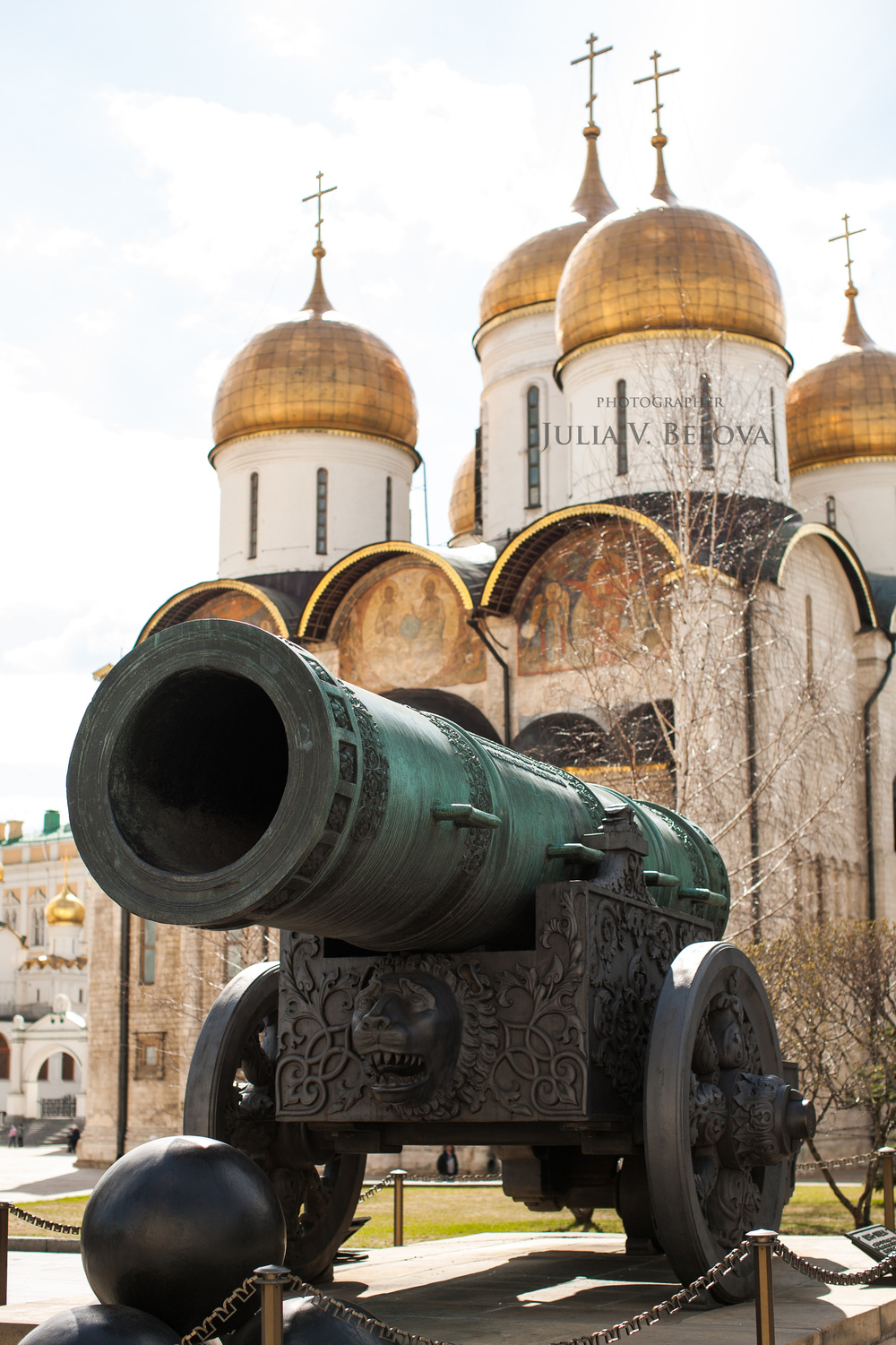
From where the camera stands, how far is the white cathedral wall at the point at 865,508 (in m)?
21.3

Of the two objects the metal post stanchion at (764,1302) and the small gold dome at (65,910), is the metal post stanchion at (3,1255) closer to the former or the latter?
the metal post stanchion at (764,1302)

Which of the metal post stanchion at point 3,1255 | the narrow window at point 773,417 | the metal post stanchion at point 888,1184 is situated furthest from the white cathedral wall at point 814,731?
the metal post stanchion at point 3,1255

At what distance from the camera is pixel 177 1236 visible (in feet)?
12.6

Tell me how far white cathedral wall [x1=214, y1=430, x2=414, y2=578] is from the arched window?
5 centimetres

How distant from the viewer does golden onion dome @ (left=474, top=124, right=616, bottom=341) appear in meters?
21.1

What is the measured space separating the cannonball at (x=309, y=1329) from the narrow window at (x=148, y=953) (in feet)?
52.6

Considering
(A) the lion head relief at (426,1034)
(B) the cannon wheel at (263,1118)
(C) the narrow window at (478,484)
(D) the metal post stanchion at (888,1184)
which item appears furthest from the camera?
(C) the narrow window at (478,484)

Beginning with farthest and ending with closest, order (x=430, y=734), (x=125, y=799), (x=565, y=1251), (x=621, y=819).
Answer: (x=565, y=1251)
(x=621, y=819)
(x=430, y=734)
(x=125, y=799)

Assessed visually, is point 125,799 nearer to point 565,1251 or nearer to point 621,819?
point 621,819

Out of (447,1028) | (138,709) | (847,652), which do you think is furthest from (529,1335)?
(847,652)

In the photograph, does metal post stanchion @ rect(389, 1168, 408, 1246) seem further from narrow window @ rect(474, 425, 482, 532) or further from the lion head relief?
narrow window @ rect(474, 425, 482, 532)

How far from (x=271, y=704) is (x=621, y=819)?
141 cm

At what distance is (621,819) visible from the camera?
4910 mm

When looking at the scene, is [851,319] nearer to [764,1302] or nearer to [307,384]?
[307,384]
